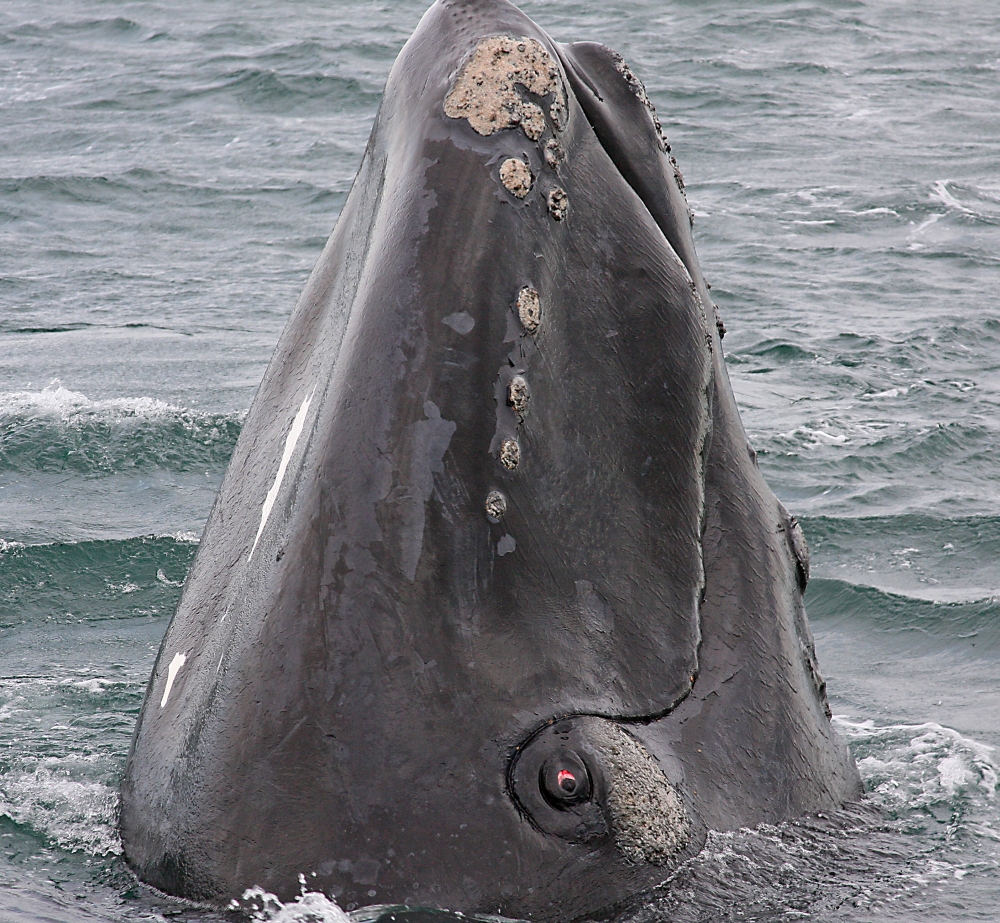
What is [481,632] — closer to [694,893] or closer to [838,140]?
[694,893]

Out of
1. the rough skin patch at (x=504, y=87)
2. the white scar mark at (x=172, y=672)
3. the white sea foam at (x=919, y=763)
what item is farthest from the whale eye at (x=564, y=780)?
the white sea foam at (x=919, y=763)

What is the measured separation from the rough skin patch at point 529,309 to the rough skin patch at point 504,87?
46cm

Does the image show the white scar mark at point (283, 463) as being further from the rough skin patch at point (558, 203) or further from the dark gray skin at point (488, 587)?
the rough skin patch at point (558, 203)

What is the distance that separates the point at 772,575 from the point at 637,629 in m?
0.65

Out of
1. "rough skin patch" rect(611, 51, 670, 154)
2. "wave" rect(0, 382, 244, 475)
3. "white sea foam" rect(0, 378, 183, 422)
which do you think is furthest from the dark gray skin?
"white sea foam" rect(0, 378, 183, 422)

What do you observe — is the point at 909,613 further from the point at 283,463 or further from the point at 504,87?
the point at 504,87

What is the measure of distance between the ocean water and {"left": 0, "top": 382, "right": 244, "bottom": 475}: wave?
3 centimetres

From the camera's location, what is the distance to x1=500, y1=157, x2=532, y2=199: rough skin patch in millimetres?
3803

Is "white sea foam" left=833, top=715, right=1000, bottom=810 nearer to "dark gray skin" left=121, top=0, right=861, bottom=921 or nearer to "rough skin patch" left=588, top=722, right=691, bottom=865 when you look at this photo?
"dark gray skin" left=121, top=0, right=861, bottom=921

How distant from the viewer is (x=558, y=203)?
155 inches

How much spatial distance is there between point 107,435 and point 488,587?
9.31 m

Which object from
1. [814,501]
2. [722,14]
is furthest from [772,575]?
[722,14]

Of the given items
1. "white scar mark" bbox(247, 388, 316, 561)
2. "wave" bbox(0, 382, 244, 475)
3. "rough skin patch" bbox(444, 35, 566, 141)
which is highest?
"rough skin patch" bbox(444, 35, 566, 141)

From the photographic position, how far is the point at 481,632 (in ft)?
12.0
